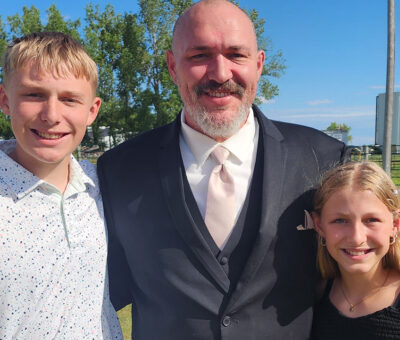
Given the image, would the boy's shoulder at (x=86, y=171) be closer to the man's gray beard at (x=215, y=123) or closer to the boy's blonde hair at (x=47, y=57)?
the boy's blonde hair at (x=47, y=57)

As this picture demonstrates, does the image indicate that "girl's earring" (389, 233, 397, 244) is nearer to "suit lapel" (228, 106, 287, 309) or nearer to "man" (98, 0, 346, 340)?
"man" (98, 0, 346, 340)

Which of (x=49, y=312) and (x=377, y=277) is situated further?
(x=377, y=277)

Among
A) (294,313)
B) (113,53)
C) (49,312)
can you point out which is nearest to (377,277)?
(294,313)

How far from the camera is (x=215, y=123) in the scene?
2100 millimetres

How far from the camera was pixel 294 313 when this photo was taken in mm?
2023

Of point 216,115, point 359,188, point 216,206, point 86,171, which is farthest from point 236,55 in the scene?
point 86,171

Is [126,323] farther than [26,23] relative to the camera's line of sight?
No

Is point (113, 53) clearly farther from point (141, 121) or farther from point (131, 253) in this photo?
point (131, 253)

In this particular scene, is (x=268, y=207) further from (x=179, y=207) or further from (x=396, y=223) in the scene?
(x=396, y=223)

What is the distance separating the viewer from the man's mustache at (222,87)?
6.79 feet

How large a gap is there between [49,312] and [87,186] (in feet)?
2.12

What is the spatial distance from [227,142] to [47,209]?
941 millimetres

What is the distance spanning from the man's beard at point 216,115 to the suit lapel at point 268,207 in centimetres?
17

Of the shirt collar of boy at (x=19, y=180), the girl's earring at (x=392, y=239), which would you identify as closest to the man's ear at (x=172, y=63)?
the shirt collar of boy at (x=19, y=180)
